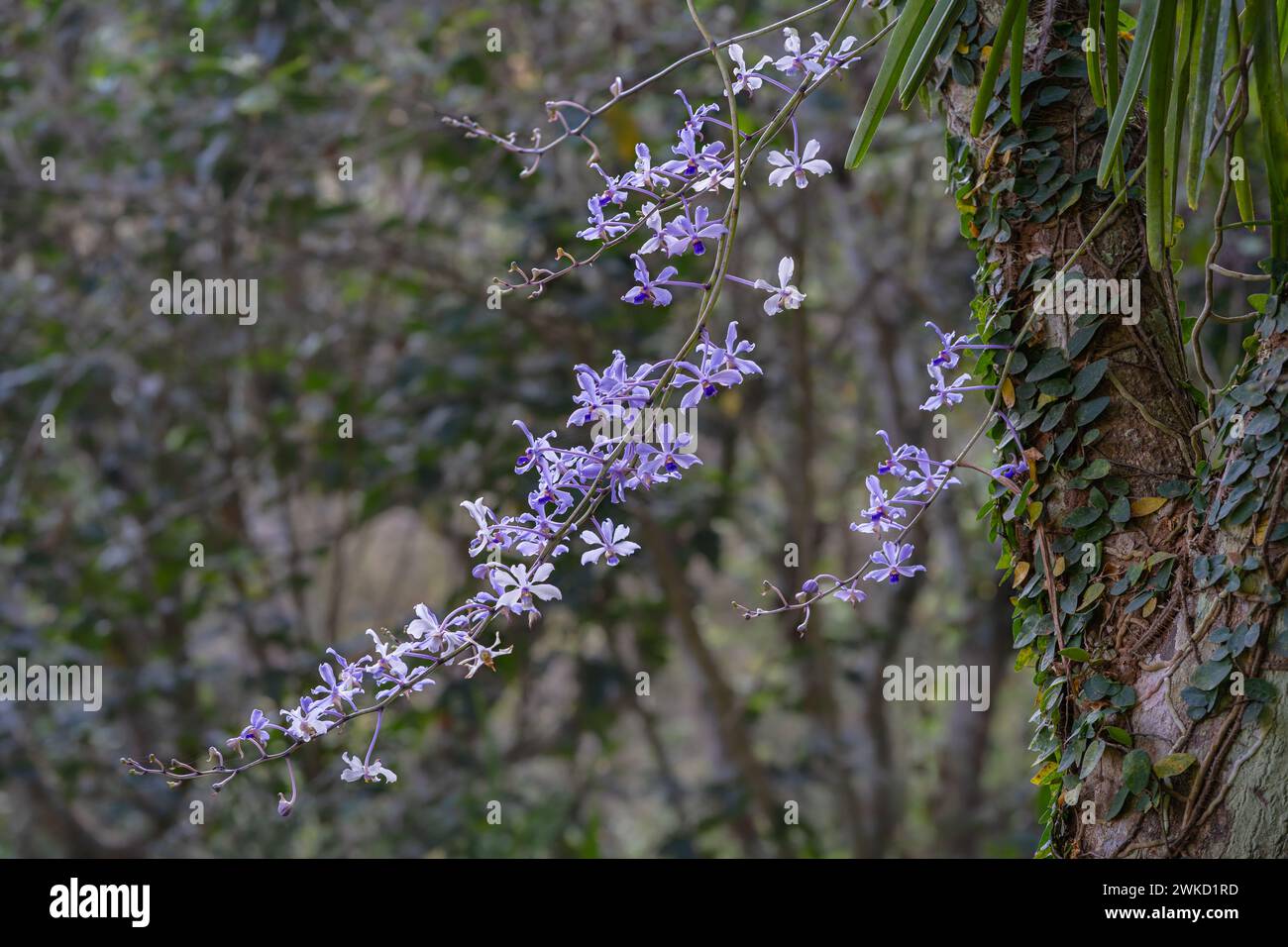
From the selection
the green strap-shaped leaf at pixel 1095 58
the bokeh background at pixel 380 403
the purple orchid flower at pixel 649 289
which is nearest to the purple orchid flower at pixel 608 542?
the purple orchid flower at pixel 649 289

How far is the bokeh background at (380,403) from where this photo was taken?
2.70 meters

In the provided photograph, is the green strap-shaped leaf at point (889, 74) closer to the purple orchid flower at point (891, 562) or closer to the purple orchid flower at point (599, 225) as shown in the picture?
the purple orchid flower at point (599, 225)

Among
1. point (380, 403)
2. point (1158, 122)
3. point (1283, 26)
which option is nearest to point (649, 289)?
point (1158, 122)

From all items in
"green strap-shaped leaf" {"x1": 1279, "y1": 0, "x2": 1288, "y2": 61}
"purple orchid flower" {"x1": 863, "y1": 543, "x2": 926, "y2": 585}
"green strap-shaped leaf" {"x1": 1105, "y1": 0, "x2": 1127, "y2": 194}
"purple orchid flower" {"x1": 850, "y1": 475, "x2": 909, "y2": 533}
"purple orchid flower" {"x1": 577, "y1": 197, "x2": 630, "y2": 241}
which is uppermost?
"green strap-shaped leaf" {"x1": 1279, "y1": 0, "x2": 1288, "y2": 61}

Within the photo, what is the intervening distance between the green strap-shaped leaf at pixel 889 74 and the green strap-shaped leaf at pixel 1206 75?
200 mm

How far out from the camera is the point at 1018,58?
0.91 meters

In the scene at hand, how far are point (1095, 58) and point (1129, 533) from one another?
0.37 meters

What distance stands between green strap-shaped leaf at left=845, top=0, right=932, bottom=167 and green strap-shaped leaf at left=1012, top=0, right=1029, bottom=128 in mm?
68

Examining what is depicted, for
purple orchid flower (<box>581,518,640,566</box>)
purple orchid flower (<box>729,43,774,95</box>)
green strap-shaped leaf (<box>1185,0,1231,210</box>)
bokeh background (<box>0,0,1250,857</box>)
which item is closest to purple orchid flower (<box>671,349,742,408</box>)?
purple orchid flower (<box>581,518,640,566</box>)

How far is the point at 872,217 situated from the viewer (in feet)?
11.9

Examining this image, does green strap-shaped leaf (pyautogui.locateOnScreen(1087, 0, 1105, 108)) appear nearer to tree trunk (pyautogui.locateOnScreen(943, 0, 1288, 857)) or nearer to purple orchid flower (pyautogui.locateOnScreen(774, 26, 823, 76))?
tree trunk (pyautogui.locateOnScreen(943, 0, 1288, 857))

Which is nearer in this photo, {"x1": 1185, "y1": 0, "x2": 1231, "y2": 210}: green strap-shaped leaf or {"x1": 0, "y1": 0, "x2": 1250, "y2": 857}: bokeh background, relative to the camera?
{"x1": 1185, "y1": 0, "x2": 1231, "y2": 210}: green strap-shaped leaf

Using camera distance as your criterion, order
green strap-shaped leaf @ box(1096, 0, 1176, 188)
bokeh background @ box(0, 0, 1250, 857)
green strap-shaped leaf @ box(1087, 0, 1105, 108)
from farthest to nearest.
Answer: bokeh background @ box(0, 0, 1250, 857), green strap-shaped leaf @ box(1087, 0, 1105, 108), green strap-shaped leaf @ box(1096, 0, 1176, 188)

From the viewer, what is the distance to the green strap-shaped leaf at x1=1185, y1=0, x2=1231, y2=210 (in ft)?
2.82
